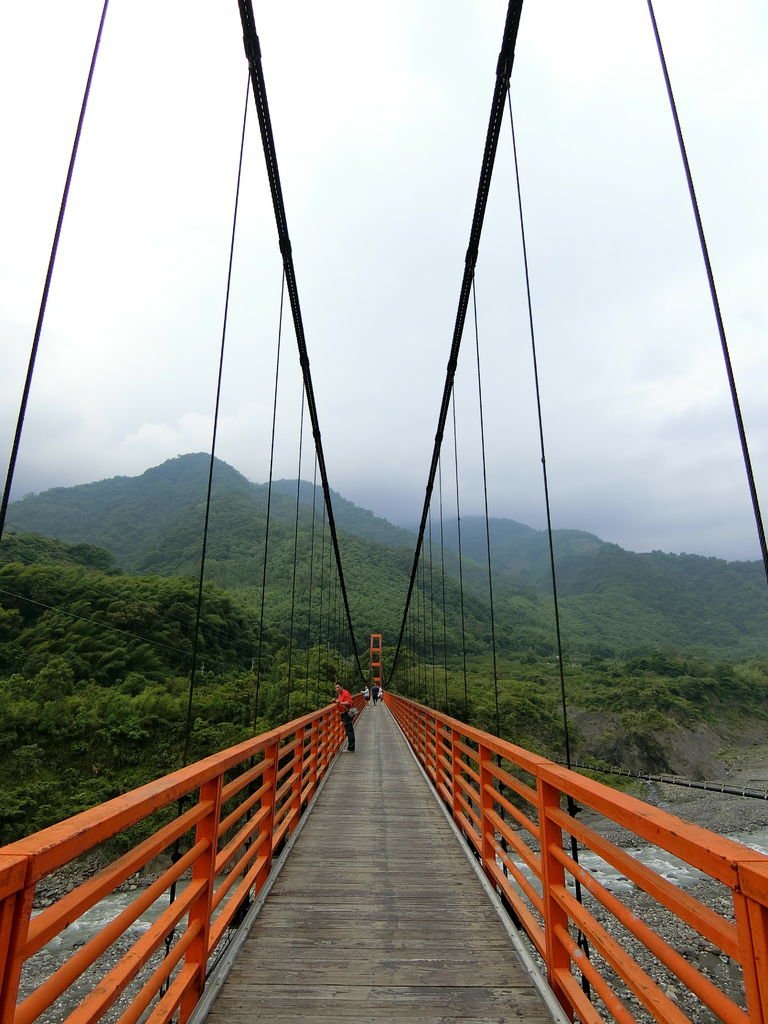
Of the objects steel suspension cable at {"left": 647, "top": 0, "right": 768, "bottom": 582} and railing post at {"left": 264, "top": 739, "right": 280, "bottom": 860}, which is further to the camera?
railing post at {"left": 264, "top": 739, "right": 280, "bottom": 860}

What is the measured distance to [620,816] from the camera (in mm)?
1528

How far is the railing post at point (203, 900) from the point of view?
196 cm

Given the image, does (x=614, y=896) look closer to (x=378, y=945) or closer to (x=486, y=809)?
(x=378, y=945)

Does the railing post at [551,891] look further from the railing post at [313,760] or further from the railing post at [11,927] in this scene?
the railing post at [313,760]

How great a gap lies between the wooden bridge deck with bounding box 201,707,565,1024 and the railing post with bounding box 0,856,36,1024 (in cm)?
131

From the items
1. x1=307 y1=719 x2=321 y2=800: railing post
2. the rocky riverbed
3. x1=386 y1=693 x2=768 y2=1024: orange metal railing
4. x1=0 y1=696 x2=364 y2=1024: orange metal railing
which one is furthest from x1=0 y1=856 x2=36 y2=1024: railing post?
x1=307 y1=719 x2=321 y2=800: railing post

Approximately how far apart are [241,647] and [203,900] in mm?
27977

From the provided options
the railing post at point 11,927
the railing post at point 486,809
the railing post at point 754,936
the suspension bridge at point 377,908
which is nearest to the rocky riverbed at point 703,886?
the suspension bridge at point 377,908

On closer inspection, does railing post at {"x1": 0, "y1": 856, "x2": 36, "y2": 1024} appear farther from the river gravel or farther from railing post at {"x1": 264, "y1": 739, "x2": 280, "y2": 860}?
the river gravel

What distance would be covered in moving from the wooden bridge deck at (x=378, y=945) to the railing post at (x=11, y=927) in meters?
1.31

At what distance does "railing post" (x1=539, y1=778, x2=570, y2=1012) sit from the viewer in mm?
2031

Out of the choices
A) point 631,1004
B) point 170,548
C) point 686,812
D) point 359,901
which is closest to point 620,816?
point 359,901

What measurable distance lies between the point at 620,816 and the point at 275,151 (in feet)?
24.2

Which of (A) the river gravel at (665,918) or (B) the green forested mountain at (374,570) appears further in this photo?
(B) the green forested mountain at (374,570)
